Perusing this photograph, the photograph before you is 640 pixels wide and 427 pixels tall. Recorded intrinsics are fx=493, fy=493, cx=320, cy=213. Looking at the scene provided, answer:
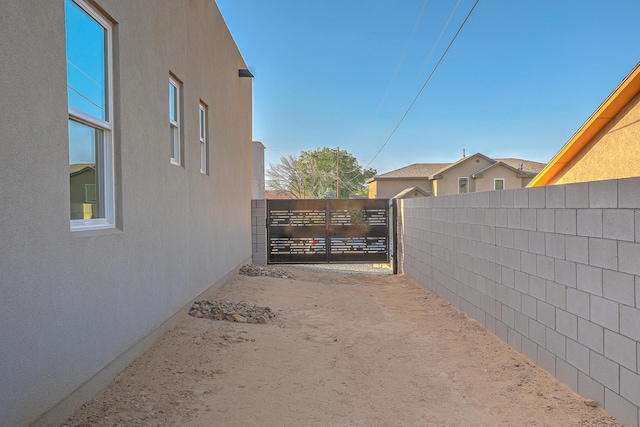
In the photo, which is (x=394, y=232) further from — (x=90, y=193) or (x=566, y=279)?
(x=90, y=193)

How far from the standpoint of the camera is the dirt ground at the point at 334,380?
13.1 feet

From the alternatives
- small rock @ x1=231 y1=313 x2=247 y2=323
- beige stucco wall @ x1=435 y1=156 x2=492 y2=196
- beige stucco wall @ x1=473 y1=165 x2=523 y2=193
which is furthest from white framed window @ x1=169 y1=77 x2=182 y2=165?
beige stucco wall @ x1=435 y1=156 x2=492 y2=196

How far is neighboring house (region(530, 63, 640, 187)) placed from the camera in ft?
37.5

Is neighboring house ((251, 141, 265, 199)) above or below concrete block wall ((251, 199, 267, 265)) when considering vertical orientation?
above

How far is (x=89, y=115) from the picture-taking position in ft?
13.8

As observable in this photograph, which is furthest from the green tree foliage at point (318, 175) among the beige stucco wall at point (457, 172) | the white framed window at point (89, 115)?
the white framed window at point (89, 115)

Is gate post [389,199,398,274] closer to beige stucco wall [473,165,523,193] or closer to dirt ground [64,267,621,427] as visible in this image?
dirt ground [64,267,621,427]

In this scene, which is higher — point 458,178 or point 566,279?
point 458,178

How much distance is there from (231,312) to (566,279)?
4.53 m

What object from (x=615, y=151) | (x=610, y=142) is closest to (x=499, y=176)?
(x=610, y=142)

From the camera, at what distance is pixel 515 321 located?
5973 millimetres

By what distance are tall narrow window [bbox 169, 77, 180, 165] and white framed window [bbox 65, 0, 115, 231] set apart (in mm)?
2410

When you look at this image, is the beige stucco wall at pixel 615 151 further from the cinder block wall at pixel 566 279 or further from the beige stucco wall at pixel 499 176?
the beige stucco wall at pixel 499 176

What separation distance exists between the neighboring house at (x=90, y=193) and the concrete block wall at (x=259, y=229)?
6.31 meters
